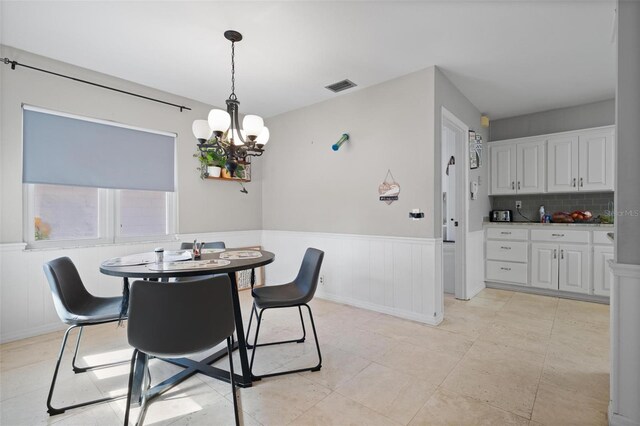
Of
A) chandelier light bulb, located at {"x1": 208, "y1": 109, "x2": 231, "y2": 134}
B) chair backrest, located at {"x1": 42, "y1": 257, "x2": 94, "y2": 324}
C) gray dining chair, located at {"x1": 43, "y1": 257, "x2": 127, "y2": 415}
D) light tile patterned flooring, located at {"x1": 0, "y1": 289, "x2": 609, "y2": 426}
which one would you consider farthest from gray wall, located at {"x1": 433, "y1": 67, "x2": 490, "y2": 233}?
chair backrest, located at {"x1": 42, "y1": 257, "x2": 94, "y2": 324}

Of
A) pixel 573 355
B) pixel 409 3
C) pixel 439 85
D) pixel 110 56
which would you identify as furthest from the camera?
pixel 439 85

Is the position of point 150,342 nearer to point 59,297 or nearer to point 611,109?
point 59,297

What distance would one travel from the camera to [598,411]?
171cm

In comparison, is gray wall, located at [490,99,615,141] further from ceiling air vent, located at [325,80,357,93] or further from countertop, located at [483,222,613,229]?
ceiling air vent, located at [325,80,357,93]

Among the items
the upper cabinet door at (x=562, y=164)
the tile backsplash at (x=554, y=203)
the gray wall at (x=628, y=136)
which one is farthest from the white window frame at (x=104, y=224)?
the upper cabinet door at (x=562, y=164)

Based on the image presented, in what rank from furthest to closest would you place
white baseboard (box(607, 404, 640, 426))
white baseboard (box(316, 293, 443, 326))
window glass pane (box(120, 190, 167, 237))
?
window glass pane (box(120, 190, 167, 237)) → white baseboard (box(316, 293, 443, 326)) → white baseboard (box(607, 404, 640, 426))

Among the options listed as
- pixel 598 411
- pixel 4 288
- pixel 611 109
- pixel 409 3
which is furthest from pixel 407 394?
pixel 611 109

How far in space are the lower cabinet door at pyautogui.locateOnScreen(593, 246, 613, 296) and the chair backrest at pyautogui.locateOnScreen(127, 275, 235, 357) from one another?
461 centimetres

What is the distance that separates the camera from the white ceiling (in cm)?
219

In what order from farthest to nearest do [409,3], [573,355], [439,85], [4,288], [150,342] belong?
[439,85] → [4,288] → [573,355] → [409,3] → [150,342]

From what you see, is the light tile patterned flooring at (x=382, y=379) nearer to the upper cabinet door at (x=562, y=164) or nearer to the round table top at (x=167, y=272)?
the round table top at (x=167, y=272)

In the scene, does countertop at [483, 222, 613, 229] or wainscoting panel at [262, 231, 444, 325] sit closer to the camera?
wainscoting panel at [262, 231, 444, 325]

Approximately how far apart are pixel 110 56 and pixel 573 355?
4910 mm

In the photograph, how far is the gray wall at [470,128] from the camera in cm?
306
